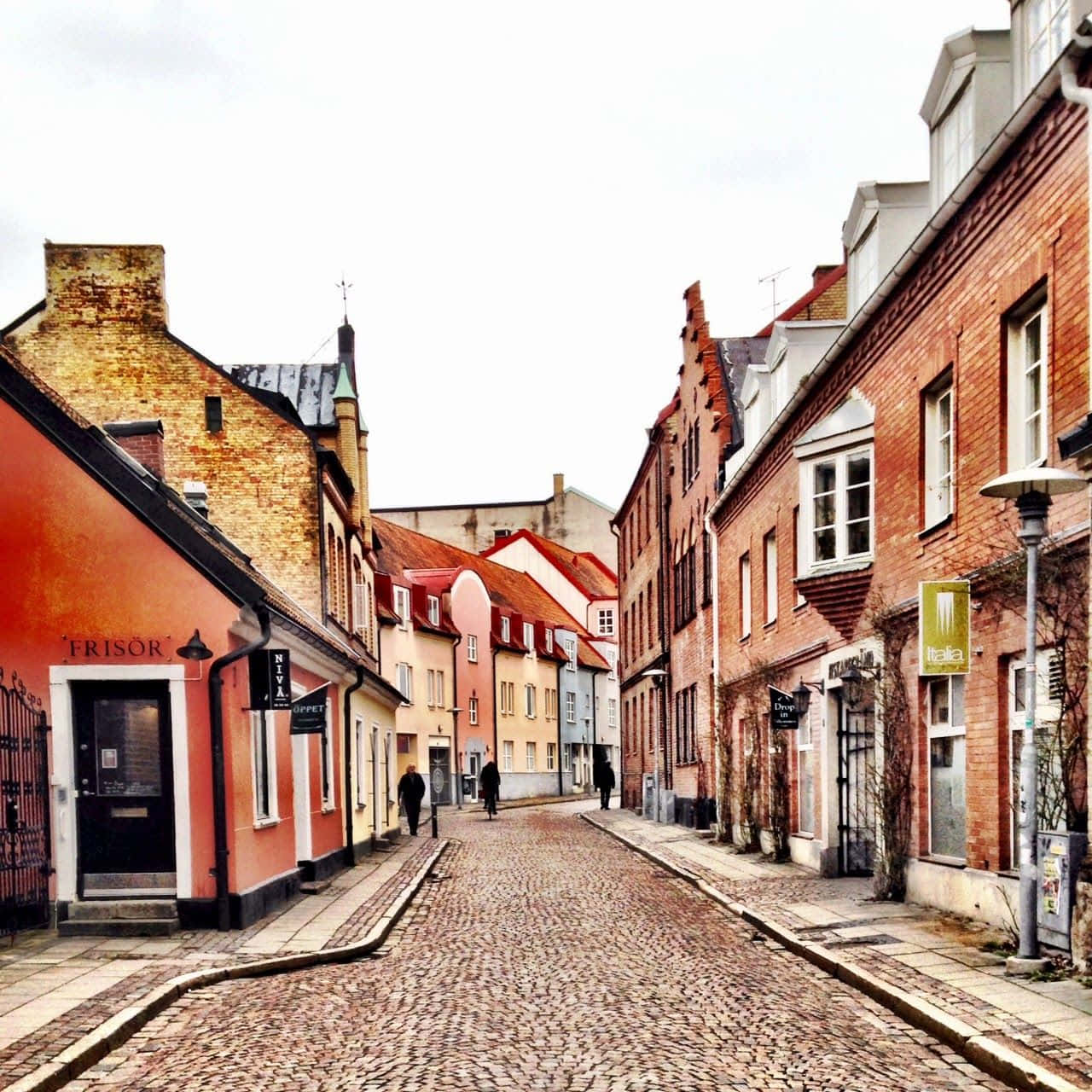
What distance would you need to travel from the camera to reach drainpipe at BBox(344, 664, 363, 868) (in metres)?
22.0

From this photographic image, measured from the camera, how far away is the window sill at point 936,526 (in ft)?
45.0

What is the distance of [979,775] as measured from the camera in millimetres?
12836

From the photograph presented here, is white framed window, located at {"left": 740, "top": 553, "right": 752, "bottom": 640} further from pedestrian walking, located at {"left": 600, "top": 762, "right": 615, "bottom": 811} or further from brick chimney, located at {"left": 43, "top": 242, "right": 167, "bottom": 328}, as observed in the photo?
pedestrian walking, located at {"left": 600, "top": 762, "right": 615, "bottom": 811}

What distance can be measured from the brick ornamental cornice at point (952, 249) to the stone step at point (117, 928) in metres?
9.35

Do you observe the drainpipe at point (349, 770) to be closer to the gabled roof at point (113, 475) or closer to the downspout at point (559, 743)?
the gabled roof at point (113, 475)

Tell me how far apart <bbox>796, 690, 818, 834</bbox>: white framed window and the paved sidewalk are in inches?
48.8

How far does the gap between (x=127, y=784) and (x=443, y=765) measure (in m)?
39.6

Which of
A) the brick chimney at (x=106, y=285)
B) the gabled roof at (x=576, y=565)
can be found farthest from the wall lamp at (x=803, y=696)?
the gabled roof at (x=576, y=565)

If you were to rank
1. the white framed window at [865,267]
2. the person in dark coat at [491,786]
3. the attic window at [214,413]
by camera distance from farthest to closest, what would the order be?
the person in dark coat at [491,786] < the attic window at [214,413] < the white framed window at [865,267]

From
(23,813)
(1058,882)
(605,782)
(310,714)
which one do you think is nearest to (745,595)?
(310,714)

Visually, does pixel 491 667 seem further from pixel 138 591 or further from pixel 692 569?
pixel 138 591

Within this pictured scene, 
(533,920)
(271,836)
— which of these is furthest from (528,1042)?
(271,836)

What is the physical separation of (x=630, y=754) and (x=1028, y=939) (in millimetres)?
36970

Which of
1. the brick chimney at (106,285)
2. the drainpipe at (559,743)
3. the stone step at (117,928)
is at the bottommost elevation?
the drainpipe at (559,743)
